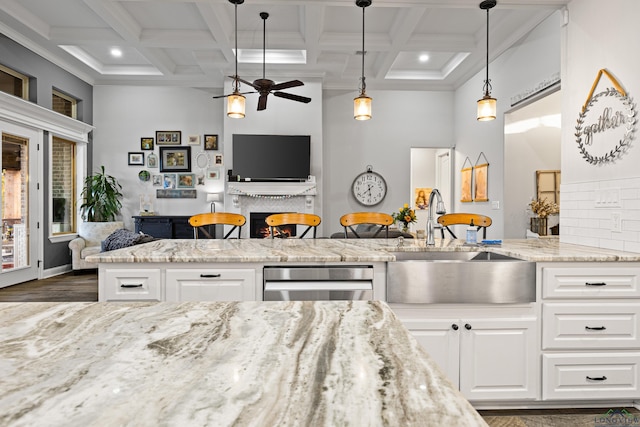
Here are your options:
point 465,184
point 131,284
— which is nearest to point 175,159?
point 465,184

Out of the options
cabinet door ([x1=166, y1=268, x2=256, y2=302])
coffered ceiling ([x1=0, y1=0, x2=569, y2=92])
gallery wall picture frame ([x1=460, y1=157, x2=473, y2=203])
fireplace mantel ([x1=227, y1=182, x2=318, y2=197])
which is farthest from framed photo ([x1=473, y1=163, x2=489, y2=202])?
cabinet door ([x1=166, y1=268, x2=256, y2=302])

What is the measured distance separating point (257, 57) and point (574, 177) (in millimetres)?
4750

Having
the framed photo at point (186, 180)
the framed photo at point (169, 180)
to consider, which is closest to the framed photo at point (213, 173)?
the framed photo at point (186, 180)

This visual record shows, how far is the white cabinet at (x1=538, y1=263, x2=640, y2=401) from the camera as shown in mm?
2125

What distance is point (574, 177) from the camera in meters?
2.96

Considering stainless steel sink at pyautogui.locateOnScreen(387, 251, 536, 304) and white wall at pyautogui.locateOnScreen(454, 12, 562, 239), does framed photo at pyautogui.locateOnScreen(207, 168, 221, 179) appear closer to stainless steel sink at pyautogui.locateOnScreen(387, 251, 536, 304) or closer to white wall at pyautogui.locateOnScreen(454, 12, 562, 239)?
white wall at pyautogui.locateOnScreen(454, 12, 562, 239)

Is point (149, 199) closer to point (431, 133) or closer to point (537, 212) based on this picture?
point (431, 133)

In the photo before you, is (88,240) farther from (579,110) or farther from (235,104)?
(579,110)

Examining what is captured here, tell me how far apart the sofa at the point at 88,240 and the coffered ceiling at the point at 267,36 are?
8.13ft

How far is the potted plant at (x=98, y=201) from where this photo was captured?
659 centimetres

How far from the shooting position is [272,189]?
Result: 21.5 ft

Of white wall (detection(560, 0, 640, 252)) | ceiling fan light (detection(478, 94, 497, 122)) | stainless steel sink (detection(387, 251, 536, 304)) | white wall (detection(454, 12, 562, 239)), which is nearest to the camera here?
stainless steel sink (detection(387, 251, 536, 304))

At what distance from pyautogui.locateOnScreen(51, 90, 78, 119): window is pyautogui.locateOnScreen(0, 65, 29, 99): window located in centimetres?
55

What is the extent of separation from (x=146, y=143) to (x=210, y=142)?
43.7 inches
